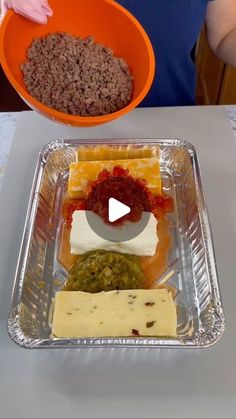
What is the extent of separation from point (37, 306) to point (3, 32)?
0.45 meters

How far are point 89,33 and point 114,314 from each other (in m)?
0.51

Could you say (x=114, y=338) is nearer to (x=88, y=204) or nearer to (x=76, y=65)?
(x=88, y=204)

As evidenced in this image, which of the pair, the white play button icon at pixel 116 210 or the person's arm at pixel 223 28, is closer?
the white play button icon at pixel 116 210

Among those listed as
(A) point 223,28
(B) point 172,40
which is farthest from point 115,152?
(A) point 223,28

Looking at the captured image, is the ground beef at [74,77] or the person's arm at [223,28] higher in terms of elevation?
the person's arm at [223,28]

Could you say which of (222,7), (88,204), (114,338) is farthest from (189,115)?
(114,338)

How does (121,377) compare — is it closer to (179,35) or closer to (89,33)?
(89,33)

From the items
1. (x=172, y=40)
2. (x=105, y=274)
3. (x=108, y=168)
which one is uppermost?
(x=172, y=40)

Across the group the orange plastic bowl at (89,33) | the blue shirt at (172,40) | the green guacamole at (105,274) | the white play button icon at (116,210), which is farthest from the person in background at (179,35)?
the green guacamole at (105,274)

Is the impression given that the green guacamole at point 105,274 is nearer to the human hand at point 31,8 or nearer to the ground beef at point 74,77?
the ground beef at point 74,77

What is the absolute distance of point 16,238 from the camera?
2.72 feet

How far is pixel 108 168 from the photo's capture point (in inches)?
35.1

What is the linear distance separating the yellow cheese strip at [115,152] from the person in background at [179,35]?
21 centimetres

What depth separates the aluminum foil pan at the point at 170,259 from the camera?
2.19ft
